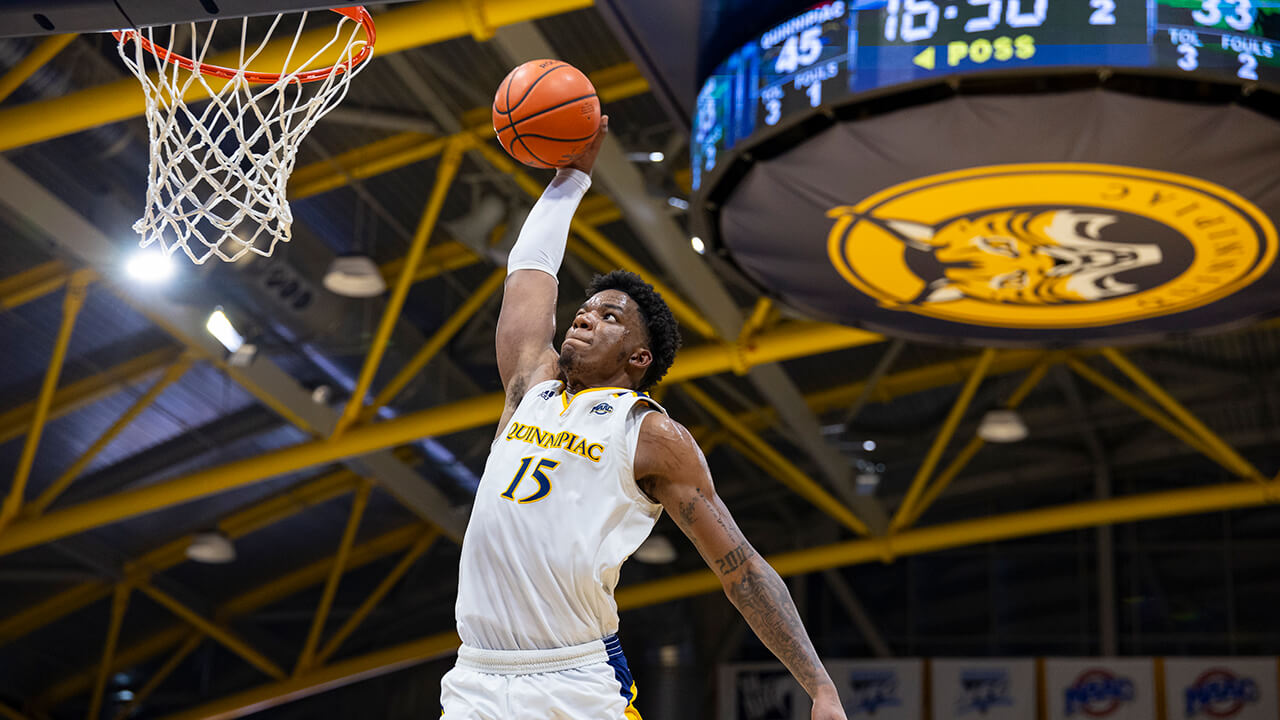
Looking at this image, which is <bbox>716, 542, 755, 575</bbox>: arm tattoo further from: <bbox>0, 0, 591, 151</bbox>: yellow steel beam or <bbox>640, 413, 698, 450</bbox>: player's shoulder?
<bbox>0, 0, 591, 151</bbox>: yellow steel beam

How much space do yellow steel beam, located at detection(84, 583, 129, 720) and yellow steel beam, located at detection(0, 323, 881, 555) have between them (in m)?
4.31

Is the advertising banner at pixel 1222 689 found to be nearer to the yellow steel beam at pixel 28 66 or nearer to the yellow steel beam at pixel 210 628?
the yellow steel beam at pixel 210 628

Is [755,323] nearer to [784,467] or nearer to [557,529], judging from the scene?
[784,467]

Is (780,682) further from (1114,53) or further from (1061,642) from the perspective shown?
(1114,53)

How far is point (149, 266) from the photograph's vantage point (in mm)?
13648

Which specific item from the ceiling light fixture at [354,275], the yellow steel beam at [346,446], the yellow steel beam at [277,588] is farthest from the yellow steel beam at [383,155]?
the yellow steel beam at [277,588]

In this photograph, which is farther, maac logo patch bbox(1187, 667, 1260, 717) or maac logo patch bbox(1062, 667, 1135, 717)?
maac logo patch bbox(1062, 667, 1135, 717)

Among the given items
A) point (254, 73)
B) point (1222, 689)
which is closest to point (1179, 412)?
point (1222, 689)

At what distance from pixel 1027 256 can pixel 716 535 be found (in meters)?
6.95

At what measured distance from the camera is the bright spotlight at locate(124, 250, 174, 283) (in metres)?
13.3

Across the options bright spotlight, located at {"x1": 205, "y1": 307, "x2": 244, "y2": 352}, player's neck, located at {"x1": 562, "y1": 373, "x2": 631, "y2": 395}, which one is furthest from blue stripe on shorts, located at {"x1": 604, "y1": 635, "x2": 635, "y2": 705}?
bright spotlight, located at {"x1": 205, "y1": 307, "x2": 244, "y2": 352}

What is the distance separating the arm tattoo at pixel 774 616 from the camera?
4.26m

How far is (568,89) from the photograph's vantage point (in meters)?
5.74

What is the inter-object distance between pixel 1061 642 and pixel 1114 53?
16.2m
